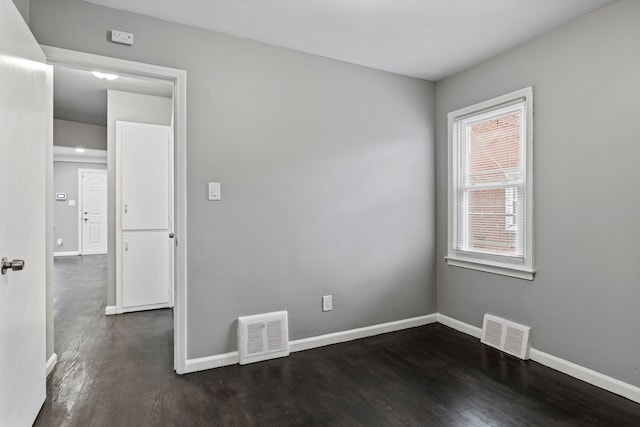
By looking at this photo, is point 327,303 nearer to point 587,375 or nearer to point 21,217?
point 587,375

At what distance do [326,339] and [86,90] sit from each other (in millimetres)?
4101

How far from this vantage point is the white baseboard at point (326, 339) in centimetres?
257

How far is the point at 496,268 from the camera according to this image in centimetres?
304

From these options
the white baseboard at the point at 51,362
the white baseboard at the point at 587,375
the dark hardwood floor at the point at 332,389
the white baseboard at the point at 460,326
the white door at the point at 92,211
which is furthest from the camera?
the white door at the point at 92,211

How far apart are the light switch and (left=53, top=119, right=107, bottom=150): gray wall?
15.6 ft

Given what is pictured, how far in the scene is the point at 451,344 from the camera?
3.08m

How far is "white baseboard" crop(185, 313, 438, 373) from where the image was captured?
257 centimetres

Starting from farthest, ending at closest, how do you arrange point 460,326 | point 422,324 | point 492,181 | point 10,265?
point 422,324
point 460,326
point 492,181
point 10,265

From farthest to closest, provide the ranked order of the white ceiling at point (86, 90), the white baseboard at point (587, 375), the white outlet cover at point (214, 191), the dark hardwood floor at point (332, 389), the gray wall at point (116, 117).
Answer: the gray wall at point (116, 117) < the white ceiling at point (86, 90) < the white outlet cover at point (214, 191) < the white baseboard at point (587, 375) < the dark hardwood floor at point (332, 389)

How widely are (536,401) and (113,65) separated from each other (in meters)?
3.40

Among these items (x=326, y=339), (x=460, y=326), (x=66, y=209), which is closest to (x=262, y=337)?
(x=326, y=339)

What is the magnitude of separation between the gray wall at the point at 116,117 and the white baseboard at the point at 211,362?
1.95m

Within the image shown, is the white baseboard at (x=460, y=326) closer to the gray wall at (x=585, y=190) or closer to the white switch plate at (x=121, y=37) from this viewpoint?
the gray wall at (x=585, y=190)

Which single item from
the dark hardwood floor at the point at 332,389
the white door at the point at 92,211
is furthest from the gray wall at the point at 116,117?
the white door at the point at 92,211
